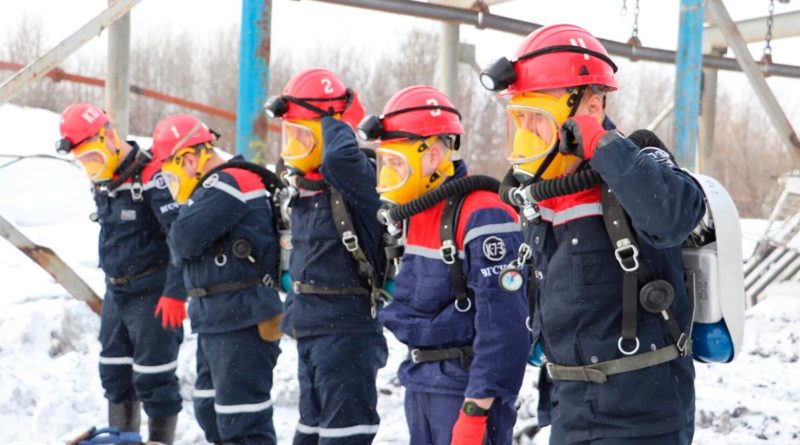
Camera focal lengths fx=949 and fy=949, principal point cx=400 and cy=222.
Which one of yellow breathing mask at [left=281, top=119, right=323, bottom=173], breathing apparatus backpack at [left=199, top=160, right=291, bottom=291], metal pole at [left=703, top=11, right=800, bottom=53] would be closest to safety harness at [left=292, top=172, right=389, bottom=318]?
yellow breathing mask at [left=281, top=119, right=323, bottom=173]

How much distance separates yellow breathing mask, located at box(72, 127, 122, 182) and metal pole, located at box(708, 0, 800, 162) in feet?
17.5

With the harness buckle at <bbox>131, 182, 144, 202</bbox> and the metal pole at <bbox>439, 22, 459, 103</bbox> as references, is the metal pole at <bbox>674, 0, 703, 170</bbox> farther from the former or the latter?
the harness buckle at <bbox>131, 182, 144, 202</bbox>

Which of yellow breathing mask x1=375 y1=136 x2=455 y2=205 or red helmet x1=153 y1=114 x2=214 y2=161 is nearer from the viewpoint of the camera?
yellow breathing mask x1=375 y1=136 x2=455 y2=205

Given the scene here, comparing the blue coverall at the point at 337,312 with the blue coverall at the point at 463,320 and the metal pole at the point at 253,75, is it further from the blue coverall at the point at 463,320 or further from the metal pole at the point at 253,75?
the metal pole at the point at 253,75

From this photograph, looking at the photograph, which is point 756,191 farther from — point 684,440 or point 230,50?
point 684,440

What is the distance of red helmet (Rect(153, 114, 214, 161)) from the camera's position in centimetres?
572

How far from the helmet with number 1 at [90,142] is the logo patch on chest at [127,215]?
30 centimetres

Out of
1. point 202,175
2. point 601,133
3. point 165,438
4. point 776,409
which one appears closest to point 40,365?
point 165,438

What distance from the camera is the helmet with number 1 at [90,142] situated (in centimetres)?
635

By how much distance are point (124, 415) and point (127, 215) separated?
4.49ft

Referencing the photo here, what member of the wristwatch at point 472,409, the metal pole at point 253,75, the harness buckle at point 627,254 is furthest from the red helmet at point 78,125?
the harness buckle at point 627,254

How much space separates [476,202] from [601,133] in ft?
3.49

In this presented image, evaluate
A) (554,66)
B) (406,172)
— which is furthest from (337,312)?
(554,66)

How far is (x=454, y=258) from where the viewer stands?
3.72 m
